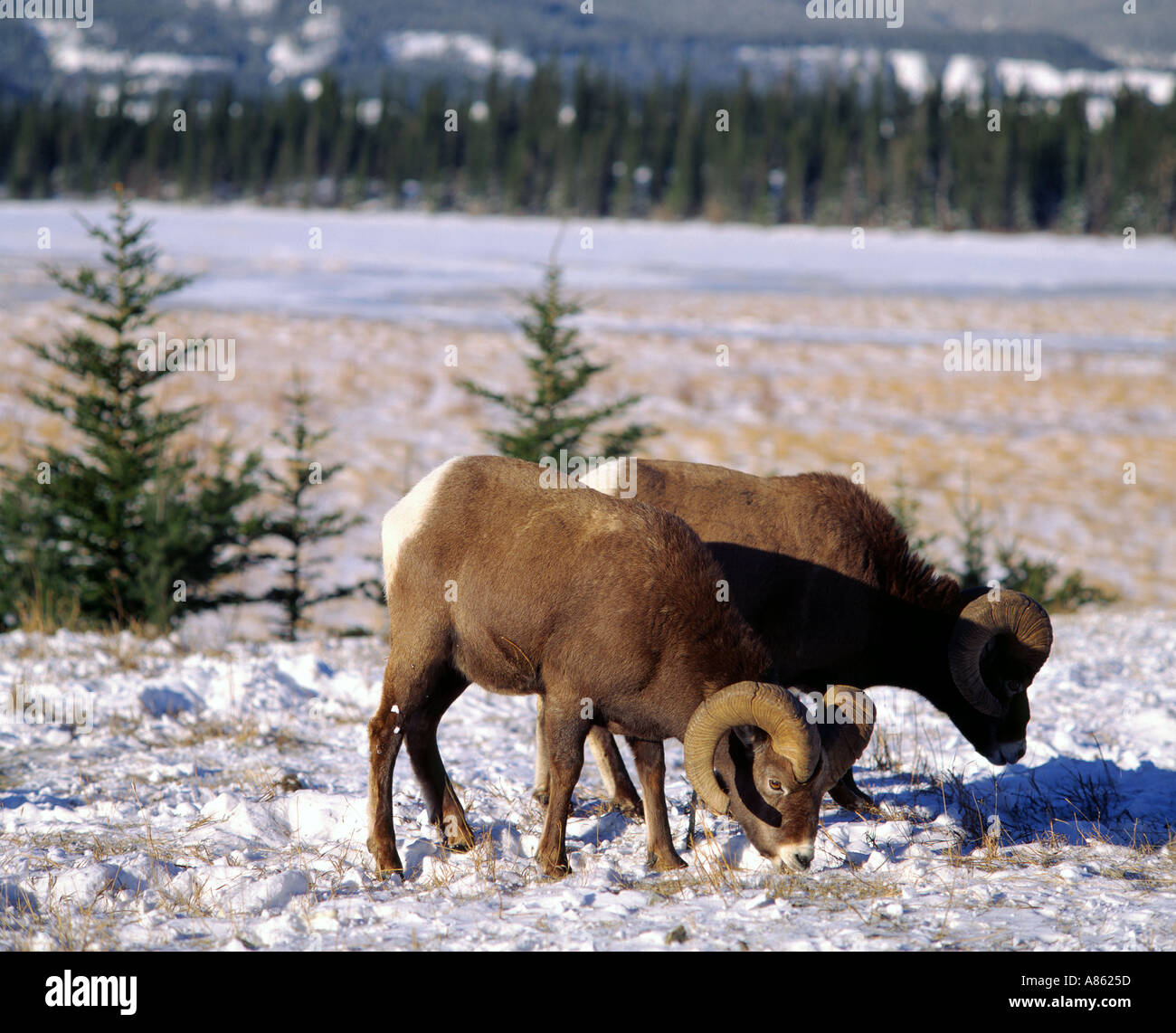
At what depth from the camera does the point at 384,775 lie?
595 centimetres

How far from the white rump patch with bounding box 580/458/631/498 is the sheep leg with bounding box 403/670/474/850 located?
5.08 feet

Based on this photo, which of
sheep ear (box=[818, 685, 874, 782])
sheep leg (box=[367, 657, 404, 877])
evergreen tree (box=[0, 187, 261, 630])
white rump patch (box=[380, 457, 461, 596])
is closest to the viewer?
sheep ear (box=[818, 685, 874, 782])

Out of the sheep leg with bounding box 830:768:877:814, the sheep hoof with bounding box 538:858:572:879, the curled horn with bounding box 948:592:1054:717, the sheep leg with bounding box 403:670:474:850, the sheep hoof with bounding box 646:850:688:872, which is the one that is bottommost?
the sheep hoof with bounding box 646:850:688:872

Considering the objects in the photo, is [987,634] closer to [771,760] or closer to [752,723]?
[771,760]

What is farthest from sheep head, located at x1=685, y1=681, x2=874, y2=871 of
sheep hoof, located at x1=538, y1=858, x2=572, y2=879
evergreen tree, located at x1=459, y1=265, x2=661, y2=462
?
evergreen tree, located at x1=459, y1=265, x2=661, y2=462

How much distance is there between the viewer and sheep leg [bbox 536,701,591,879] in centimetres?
564

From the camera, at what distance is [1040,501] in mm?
21906

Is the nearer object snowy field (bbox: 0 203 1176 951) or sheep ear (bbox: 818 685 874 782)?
snowy field (bbox: 0 203 1176 951)

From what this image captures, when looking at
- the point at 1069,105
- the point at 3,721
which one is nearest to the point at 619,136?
the point at 1069,105

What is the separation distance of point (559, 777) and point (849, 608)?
2284 mm

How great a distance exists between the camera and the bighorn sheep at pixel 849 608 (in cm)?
680

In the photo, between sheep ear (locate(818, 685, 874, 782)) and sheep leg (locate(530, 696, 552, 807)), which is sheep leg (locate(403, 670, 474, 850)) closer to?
sheep leg (locate(530, 696, 552, 807))

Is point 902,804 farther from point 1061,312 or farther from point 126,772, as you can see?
point 1061,312

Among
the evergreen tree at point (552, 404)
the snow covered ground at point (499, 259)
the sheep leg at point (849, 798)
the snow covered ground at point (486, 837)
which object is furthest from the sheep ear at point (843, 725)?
the snow covered ground at point (499, 259)
